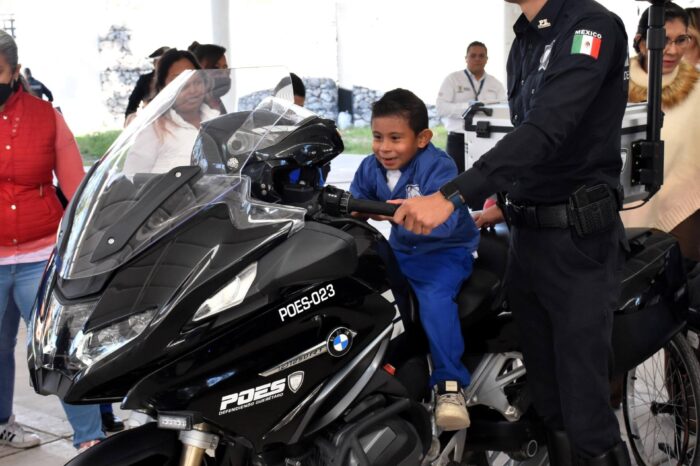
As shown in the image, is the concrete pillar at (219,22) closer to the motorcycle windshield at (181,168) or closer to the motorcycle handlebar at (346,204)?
the motorcycle windshield at (181,168)

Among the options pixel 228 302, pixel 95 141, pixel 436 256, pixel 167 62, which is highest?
pixel 167 62

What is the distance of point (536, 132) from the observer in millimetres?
2188

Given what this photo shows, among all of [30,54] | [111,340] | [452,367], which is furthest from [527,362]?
[30,54]

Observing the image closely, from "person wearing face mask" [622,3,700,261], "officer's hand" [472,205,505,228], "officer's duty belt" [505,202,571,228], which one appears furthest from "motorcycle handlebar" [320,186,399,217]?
"person wearing face mask" [622,3,700,261]

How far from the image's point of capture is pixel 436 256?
2605 mm

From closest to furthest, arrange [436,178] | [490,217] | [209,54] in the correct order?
[436,178]
[490,217]
[209,54]

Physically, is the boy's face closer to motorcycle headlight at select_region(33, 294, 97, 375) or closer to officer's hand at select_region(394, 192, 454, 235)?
officer's hand at select_region(394, 192, 454, 235)

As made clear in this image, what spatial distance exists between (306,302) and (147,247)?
1.18ft

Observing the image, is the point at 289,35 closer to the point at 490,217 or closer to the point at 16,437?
the point at 16,437

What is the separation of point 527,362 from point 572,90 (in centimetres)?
84

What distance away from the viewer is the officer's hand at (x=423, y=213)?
210cm

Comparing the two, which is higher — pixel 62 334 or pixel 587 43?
pixel 587 43

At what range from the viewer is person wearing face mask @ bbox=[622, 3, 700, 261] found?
13.0 ft

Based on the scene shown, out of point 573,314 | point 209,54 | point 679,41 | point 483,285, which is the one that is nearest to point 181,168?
point 483,285
